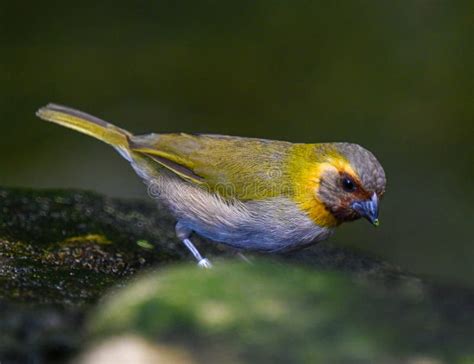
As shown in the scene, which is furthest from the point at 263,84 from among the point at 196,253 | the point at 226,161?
the point at 196,253

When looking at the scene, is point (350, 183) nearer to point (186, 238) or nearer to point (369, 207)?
point (369, 207)

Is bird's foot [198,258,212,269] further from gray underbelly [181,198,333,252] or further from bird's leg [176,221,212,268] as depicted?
gray underbelly [181,198,333,252]

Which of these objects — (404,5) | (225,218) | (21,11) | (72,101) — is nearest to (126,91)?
(72,101)

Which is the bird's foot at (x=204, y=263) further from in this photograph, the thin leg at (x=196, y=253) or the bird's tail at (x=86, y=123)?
the bird's tail at (x=86, y=123)

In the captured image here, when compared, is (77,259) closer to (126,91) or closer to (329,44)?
(126,91)

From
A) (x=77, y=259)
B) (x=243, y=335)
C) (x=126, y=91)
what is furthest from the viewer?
(x=126, y=91)

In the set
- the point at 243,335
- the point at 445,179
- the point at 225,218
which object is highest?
the point at 243,335

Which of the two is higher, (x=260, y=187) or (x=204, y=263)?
(x=260, y=187)
